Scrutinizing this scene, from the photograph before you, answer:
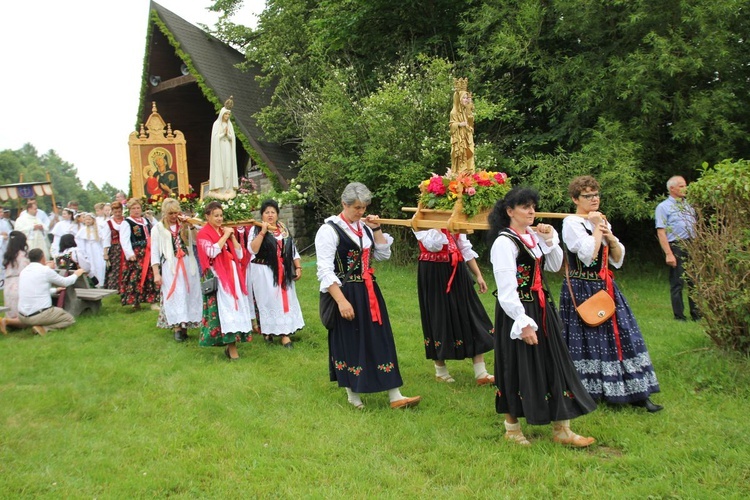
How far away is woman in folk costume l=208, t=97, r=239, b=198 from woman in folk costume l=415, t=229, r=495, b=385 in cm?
529

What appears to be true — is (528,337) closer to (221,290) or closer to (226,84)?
(221,290)

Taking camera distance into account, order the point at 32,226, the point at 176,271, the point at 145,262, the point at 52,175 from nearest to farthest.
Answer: the point at 176,271 → the point at 145,262 → the point at 32,226 → the point at 52,175

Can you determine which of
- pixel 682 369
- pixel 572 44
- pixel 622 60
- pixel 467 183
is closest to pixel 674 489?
pixel 682 369

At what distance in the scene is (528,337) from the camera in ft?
13.6

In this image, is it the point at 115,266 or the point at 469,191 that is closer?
the point at 469,191

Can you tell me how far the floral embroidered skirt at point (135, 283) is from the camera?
416 inches

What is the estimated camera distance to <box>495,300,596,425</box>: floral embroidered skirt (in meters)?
4.27

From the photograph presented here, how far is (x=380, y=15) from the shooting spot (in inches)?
618

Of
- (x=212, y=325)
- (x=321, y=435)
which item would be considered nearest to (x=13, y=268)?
(x=212, y=325)

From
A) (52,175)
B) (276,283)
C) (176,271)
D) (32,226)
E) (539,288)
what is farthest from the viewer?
(52,175)

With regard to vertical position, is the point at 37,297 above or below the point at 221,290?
below

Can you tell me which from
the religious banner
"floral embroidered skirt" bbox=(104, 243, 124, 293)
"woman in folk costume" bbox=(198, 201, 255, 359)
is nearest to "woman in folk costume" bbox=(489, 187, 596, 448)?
"woman in folk costume" bbox=(198, 201, 255, 359)

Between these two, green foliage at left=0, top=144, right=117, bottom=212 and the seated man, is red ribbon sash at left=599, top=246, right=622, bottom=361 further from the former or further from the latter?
green foliage at left=0, top=144, right=117, bottom=212

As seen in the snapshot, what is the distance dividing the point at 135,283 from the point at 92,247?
253 centimetres
